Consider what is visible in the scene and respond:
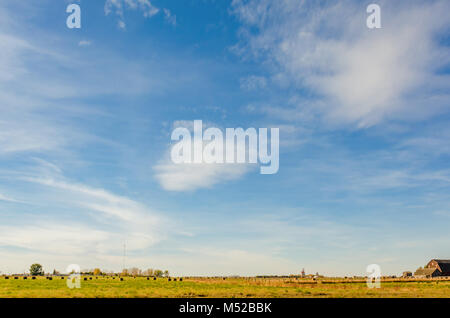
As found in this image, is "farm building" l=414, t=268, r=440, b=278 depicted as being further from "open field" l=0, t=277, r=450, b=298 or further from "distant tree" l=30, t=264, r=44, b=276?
"distant tree" l=30, t=264, r=44, b=276

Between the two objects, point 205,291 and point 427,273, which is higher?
point 205,291

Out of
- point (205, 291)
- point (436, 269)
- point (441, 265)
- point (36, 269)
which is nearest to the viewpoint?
point (205, 291)

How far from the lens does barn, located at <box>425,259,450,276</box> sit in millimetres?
123675

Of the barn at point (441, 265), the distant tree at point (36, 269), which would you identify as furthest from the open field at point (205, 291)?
the distant tree at point (36, 269)

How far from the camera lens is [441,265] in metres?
125

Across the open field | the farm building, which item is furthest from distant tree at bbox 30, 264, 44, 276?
the farm building

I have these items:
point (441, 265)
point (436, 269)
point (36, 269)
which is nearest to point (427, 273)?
point (436, 269)

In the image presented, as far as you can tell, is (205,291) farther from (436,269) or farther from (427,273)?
(427,273)

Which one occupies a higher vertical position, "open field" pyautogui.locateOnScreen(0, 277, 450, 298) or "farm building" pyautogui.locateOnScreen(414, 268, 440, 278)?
"open field" pyautogui.locateOnScreen(0, 277, 450, 298)

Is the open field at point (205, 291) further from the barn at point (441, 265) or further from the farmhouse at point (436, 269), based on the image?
the barn at point (441, 265)
